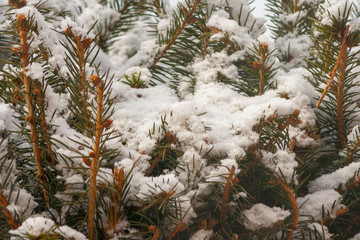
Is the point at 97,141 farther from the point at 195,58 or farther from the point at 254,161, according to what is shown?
the point at 195,58

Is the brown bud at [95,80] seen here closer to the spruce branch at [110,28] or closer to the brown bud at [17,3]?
the brown bud at [17,3]

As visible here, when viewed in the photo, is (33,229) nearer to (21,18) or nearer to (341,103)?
(21,18)

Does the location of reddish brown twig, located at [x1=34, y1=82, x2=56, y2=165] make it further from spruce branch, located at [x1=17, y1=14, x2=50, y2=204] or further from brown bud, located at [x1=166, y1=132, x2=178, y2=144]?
brown bud, located at [x1=166, y1=132, x2=178, y2=144]

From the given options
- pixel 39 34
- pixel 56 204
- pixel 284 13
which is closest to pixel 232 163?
pixel 56 204

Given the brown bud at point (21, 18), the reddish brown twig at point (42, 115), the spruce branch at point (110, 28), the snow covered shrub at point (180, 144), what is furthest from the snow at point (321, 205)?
the spruce branch at point (110, 28)

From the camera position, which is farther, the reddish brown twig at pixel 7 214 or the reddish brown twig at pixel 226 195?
the reddish brown twig at pixel 226 195

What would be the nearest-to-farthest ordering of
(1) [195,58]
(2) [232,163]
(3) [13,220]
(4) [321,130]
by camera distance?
(3) [13,220] < (2) [232,163] < (4) [321,130] < (1) [195,58]

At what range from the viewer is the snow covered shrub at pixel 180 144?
583 millimetres

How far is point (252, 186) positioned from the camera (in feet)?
2.46

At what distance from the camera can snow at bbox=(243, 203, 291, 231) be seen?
654 millimetres

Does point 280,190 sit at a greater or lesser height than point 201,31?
lesser

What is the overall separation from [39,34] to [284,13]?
1.01m

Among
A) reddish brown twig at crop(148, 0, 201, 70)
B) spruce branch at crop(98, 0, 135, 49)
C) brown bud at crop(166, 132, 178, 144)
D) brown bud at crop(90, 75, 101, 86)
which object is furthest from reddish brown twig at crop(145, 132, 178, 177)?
spruce branch at crop(98, 0, 135, 49)

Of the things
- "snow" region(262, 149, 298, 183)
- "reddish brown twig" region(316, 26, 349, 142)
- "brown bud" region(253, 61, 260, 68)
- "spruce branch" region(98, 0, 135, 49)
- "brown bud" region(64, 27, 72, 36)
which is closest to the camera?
"brown bud" region(64, 27, 72, 36)
